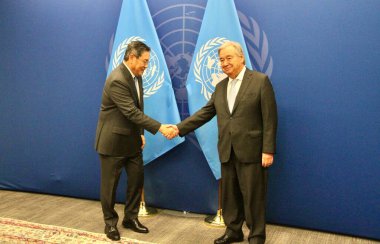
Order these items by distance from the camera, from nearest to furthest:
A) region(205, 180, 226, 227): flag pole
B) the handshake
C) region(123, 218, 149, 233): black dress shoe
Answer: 1. the handshake
2. region(123, 218, 149, 233): black dress shoe
3. region(205, 180, 226, 227): flag pole

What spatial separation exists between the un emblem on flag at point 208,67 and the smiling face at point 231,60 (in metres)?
0.46

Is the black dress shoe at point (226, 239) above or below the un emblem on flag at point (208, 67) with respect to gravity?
below

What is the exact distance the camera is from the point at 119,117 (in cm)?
286

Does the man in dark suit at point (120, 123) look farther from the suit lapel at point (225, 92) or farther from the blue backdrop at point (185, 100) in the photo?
the blue backdrop at point (185, 100)

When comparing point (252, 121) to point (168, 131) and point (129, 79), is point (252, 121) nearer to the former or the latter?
point (168, 131)

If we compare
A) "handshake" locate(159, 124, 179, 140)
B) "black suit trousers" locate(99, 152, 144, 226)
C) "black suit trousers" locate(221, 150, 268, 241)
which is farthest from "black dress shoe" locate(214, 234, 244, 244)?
"handshake" locate(159, 124, 179, 140)

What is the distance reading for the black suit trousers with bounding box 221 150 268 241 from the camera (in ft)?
8.82

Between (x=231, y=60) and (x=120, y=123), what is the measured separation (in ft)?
3.05

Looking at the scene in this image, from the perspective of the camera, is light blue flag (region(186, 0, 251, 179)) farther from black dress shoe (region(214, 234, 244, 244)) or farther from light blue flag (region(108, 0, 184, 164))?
black dress shoe (region(214, 234, 244, 244))

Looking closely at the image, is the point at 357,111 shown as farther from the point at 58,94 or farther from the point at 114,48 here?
the point at 58,94

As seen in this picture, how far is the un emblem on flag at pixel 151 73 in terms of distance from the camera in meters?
3.40

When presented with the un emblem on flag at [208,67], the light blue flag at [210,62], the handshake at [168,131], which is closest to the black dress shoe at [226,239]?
the light blue flag at [210,62]

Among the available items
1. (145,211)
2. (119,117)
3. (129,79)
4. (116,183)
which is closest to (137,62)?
(129,79)

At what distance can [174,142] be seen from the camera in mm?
3445
